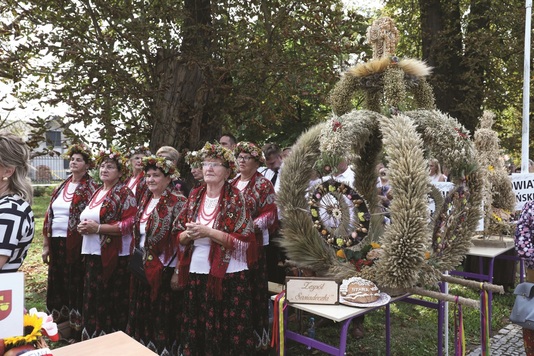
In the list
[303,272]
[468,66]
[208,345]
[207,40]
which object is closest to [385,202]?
[303,272]

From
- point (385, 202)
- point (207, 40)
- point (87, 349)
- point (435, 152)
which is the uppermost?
point (207, 40)

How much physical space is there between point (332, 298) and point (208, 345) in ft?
3.67

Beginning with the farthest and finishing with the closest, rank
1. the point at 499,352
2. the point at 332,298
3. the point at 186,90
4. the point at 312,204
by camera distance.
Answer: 1. the point at 186,90
2. the point at 499,352
3. the point at 312,204
4. the point at 332,298

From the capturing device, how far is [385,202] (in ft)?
15.8

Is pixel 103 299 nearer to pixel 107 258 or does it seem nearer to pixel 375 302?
pixel 107 258

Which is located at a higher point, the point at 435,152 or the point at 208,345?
the point at 435,152

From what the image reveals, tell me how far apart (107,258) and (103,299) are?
1.25ft

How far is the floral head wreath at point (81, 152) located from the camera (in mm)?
4598

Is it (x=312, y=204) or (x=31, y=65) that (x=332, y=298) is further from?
(x=31, y=65)

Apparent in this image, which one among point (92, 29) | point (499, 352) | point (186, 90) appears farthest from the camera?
point (186, 90)

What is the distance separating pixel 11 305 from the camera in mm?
1726

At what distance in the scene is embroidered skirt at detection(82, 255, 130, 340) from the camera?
4.07m

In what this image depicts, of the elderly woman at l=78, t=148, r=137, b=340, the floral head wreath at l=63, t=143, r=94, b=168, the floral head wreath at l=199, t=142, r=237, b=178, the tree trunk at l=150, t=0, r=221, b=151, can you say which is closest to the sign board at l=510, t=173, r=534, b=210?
the tree trunk at l=150, t=0, r=221, b=151

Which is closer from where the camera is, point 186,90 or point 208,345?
point 208,345
